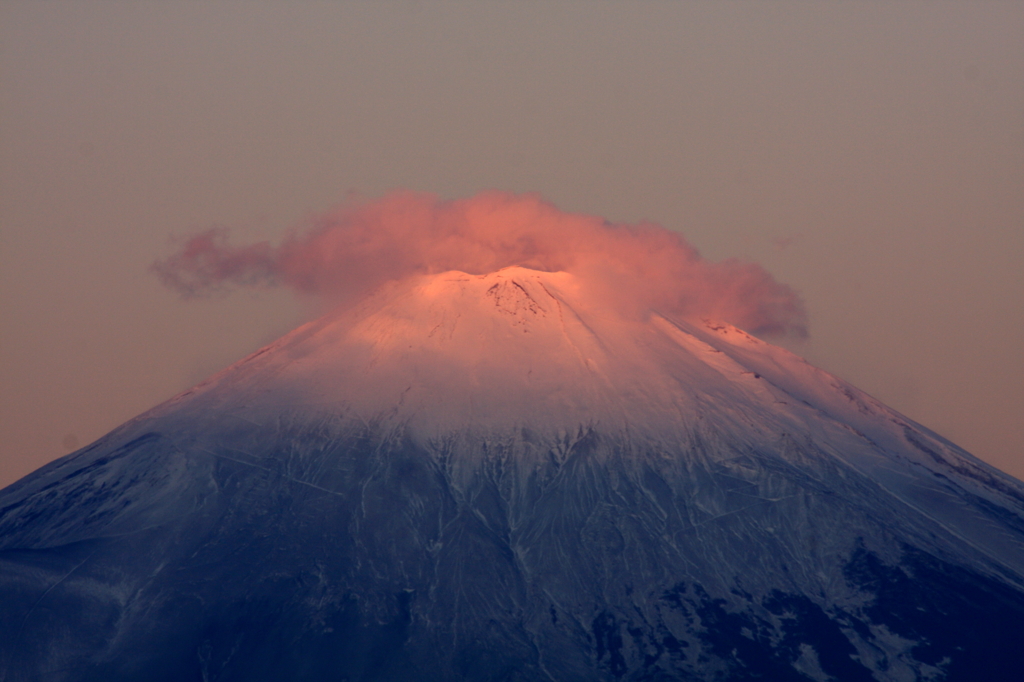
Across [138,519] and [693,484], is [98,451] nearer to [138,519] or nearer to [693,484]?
[138,519]

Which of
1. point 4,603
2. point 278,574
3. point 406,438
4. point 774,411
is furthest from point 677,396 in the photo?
point 4,603

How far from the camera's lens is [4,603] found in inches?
3907

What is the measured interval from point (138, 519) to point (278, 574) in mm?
16104

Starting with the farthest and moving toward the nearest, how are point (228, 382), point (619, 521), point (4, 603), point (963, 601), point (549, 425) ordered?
1. point (228, 382)
2. point (549, 425)
3. point (619, 521)
4. point (963, 601)
5. point (4, 603)

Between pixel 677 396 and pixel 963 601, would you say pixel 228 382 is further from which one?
pixel 963 601

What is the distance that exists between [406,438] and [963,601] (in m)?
54.0

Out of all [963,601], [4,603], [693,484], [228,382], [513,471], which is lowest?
[963,601]

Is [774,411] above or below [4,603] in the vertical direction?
below

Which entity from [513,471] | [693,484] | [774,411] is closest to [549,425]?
[513,471]

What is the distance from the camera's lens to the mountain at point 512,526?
9919 cm

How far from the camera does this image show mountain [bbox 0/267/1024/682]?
99.2 metres

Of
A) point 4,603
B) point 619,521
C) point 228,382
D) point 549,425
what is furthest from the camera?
point 228,382

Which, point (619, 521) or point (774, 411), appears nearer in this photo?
point (619, 521)

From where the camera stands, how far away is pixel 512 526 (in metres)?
112
